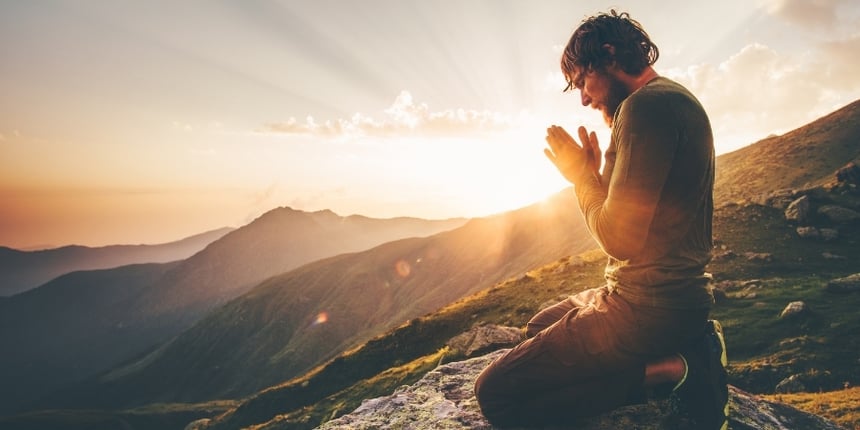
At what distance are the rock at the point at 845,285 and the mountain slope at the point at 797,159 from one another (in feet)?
152

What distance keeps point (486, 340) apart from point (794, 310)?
73.8 ft

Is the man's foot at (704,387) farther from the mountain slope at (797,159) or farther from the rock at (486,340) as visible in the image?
the mountain slope at (797,159)

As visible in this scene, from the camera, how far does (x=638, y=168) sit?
3477mm

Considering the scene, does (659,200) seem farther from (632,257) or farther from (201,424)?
(201,424)

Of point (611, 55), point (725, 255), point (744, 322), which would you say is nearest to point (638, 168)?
point (611, 55)

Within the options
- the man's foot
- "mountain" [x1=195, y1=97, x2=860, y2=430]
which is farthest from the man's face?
"mountain" [x1=195, y1=97, x2=860, y2=430]

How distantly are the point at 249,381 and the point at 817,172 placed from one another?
18763 cm

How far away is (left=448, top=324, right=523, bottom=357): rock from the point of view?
19.0 m

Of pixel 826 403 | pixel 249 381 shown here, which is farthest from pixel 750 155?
pixel 249 381

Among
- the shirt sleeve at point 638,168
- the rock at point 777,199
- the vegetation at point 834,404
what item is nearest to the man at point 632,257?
the shirt sleeve at point 638,168

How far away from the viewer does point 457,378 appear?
7.30 metres

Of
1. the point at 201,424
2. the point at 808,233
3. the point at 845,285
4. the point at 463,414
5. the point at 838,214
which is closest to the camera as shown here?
the point at 463,414

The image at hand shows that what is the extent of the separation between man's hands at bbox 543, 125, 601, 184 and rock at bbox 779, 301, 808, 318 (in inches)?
1271

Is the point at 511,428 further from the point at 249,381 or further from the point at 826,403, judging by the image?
the point at 249,381
